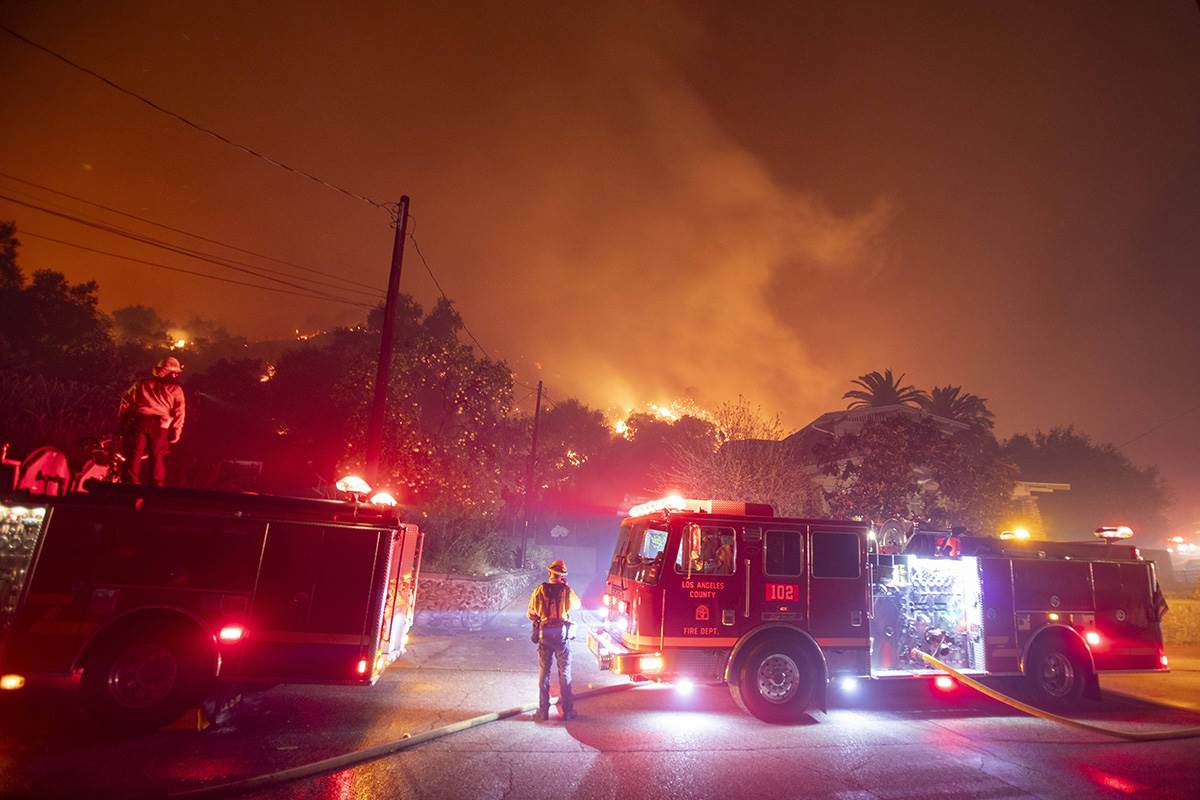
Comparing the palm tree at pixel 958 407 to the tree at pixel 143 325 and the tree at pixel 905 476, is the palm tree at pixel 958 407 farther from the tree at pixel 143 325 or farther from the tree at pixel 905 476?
the tree at pixel 143 325

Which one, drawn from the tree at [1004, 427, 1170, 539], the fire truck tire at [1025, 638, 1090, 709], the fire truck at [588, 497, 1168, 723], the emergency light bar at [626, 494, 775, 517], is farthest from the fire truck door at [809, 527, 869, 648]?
the tree at [1004, 427, 1170, 539]

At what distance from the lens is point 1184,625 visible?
18.2 meters

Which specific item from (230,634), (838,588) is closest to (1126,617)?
(838,588)

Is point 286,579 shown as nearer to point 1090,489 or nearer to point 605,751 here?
point 605,751

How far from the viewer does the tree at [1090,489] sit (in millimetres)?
46406

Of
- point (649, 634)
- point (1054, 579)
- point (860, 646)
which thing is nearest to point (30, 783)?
point (649, 634)

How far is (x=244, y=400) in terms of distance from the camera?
26375 millimetres

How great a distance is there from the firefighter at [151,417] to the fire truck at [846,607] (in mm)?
6786

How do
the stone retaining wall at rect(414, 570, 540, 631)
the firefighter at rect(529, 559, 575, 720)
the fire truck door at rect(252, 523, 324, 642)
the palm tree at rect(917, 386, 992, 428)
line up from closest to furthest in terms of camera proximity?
the fire truck door at rect(252, 523, 324, 642)
the firefighter at rect(529, 559, 575, 720)
the stone retaining wall at rect(414, 570, 540, 631)
the palm tree at rect(917, 386, 992, 428)

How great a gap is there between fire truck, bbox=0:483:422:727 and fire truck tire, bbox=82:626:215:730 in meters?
0.01

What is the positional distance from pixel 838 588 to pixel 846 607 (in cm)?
27

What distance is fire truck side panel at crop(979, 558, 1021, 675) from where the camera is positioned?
871cm

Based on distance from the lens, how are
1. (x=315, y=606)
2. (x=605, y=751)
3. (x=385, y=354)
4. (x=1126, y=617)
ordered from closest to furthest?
(x=605, y=751) < (x=315, y=606) < (x=1126, y=617) < (x=385, y=354)

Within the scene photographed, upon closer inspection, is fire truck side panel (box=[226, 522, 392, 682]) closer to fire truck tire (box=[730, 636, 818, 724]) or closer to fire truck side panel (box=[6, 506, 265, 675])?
fire truck side panel (box=[6, 506, 265, 675])
